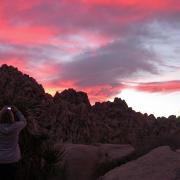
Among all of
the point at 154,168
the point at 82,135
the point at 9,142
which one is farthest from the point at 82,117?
the point at 9,142

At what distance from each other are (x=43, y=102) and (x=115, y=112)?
22.5ft

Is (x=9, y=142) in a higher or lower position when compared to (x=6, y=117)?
lower

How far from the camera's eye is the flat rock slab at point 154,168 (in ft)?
40.8

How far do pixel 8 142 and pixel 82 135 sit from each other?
2836cm

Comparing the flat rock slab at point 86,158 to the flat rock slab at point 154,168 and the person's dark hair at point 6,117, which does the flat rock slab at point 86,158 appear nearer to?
the flat rock slab at point 154,168

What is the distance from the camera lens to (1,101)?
16.9 meters

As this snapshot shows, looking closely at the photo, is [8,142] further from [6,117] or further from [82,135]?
[82,135]

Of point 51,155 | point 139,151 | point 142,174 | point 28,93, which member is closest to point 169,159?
point 142,174

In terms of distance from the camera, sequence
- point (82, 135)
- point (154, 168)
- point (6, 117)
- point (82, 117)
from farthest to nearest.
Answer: point (82, 117), point (82, 135), point (154, 168), point (6, 117)

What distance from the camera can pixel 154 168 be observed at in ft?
42.4

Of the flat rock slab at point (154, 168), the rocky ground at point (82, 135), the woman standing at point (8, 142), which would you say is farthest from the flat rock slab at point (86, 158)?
the woman standing at point (8, 142)

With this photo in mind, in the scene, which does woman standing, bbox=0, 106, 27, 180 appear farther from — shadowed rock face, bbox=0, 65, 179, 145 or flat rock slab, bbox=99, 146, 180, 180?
shadowed rock face, bbox=0, 65, 179, 145

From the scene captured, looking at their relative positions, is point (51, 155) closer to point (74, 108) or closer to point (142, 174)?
point (142, 174)

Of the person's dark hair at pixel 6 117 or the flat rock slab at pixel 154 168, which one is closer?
the person's dark hair at pixel 6 117
